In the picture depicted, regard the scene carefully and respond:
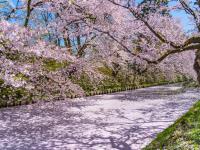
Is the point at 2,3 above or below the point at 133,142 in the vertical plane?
above

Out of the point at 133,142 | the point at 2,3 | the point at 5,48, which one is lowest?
the point at 133,142

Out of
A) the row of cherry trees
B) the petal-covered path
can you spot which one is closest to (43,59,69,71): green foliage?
the row of cherry trees

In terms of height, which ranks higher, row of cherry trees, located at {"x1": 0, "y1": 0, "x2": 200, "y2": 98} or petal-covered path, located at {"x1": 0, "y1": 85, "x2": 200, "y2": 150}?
row of cherry trees, located at {"x1": 0, "y1": 0, "x2": 200, "y2": 98}

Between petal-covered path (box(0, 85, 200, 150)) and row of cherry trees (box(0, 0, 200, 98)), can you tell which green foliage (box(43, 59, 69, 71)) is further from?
petal-covered path (box(0, 85, 200, 150))

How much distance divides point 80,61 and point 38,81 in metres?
4.19

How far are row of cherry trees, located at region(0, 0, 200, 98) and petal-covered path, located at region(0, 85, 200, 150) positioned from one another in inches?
50.9

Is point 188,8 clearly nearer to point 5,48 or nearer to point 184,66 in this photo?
point 5,48

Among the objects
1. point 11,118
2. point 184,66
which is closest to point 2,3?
point 11,118

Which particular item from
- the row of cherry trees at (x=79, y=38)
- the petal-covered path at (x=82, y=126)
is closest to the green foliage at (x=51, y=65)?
the row of cherry trees at (x=79, y=38)

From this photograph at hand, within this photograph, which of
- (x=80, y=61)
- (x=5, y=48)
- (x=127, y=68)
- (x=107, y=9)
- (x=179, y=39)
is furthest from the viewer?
(x=127, y=68)

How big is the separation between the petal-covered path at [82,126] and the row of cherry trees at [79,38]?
4.24ft

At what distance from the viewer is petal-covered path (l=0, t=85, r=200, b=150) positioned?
9.31 metres

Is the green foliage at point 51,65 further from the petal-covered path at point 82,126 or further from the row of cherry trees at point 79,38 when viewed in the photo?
the petal-covered path at point 82,126

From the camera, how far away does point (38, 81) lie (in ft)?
36.7
